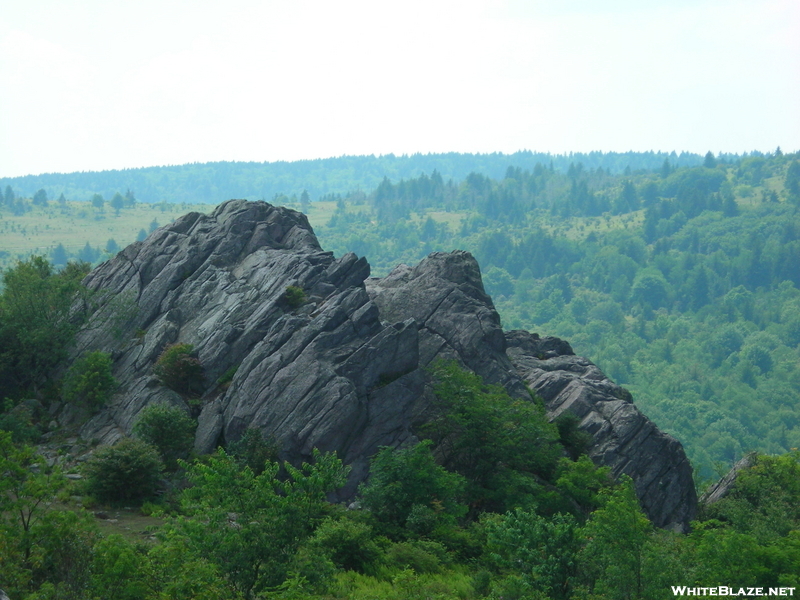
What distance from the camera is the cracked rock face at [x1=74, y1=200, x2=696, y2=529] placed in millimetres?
42500

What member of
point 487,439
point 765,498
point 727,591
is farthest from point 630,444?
point 727,591

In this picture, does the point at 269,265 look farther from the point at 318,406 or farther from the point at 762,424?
the point at 762,424

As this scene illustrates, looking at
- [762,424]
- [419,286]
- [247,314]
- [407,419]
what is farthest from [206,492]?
[762,424]

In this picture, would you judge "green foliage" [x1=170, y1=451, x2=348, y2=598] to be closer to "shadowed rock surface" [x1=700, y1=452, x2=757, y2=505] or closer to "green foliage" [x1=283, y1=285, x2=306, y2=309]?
"green foliage" [x1=283, y1=285, x2=306, y2=309]

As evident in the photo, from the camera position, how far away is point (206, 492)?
24.7m

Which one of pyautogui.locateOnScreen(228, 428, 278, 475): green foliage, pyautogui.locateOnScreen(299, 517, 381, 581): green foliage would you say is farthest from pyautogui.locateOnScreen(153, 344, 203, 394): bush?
pyautogui.locateOnScreen(299, 517, 381, 581): green foliage

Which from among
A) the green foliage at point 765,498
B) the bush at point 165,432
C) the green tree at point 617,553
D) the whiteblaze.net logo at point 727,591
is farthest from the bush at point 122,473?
the green foliage at point 765,498

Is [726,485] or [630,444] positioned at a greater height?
[630,444]

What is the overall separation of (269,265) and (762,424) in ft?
550

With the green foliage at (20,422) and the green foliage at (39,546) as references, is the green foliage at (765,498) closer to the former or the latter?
the green foliage at (39,546)

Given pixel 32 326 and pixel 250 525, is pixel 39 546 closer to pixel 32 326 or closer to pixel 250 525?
pixel 250 525

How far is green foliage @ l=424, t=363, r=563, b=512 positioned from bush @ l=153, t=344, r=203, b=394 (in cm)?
1335

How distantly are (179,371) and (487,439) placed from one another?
1759 cm

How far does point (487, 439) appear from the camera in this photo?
43906 millimetres
